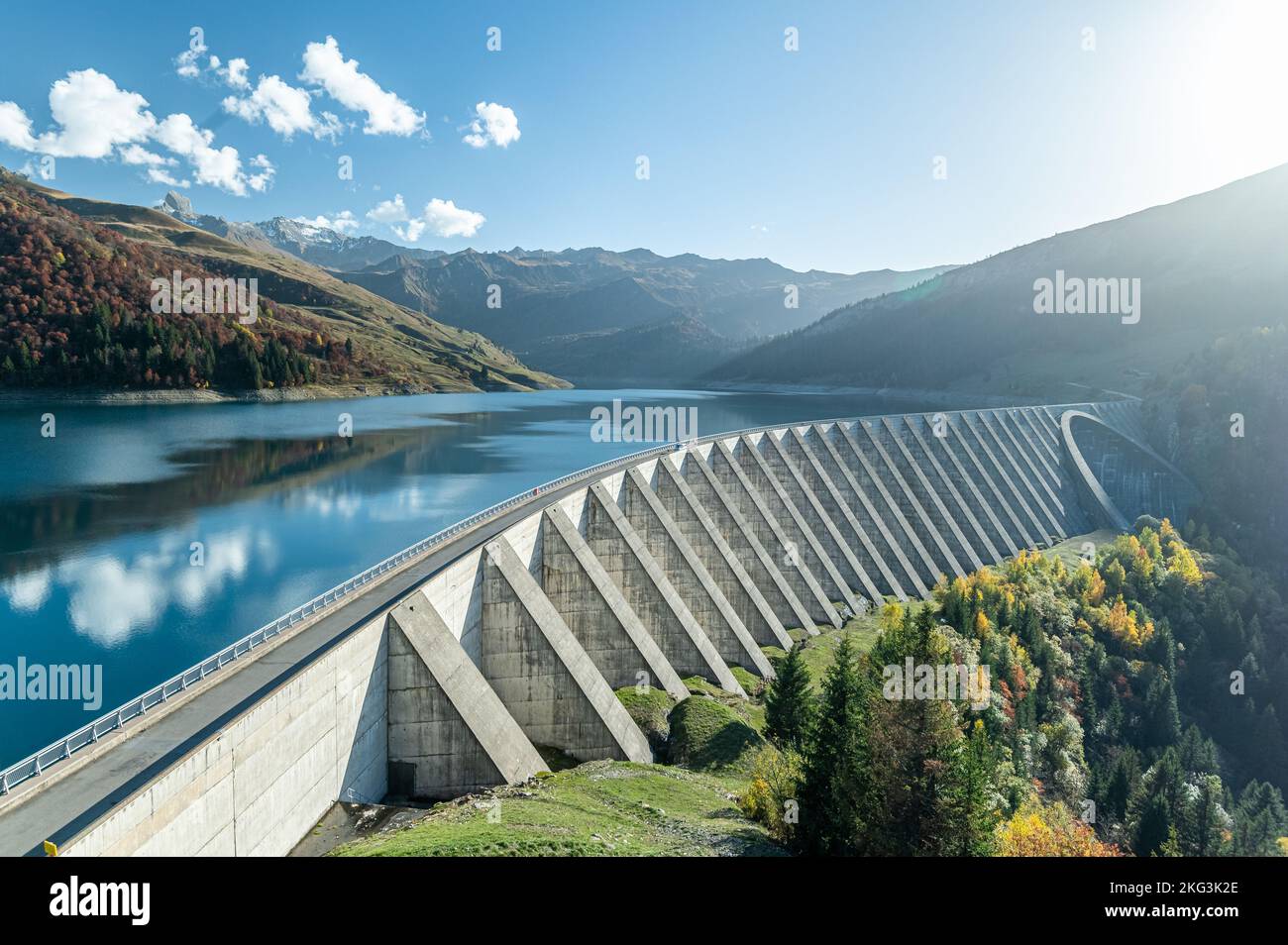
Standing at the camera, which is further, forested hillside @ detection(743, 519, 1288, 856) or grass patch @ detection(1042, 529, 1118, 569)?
grass patch @ detection(1042, 529, 1118, 569)

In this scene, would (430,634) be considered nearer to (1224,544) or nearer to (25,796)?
(25,796)

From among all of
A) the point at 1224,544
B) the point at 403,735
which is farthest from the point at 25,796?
the point at 1224,544

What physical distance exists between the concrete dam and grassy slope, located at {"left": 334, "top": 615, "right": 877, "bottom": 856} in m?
1.60

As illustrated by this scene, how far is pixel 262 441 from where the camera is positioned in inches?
3588

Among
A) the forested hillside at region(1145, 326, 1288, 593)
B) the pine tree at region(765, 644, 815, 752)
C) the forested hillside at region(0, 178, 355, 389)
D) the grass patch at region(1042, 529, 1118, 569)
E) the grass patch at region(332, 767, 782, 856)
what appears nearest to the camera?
the grass patch at region(332, 767, 782, 856)

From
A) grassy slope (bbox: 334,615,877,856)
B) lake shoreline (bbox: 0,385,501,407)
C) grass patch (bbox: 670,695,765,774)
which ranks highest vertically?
lake shoreline (bbox: 0,385,501,407)

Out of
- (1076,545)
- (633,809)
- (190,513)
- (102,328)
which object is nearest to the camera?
(633,809)

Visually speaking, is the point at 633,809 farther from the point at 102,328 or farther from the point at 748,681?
the point at 102,328

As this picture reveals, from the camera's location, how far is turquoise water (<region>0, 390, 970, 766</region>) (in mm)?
33656

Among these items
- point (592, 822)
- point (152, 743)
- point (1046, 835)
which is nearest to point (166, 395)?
point (152, 743)

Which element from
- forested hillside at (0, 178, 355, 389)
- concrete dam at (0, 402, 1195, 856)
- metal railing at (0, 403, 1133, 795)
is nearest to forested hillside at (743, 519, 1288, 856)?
concrete dam at (0, 402, 1195, 856)

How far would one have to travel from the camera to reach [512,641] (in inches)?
1084

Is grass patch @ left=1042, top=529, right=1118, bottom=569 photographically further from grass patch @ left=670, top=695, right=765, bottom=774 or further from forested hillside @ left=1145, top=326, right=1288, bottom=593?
grass patch @ left=670, top=695, right=765, bottom=774

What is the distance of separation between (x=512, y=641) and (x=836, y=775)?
13.5m
